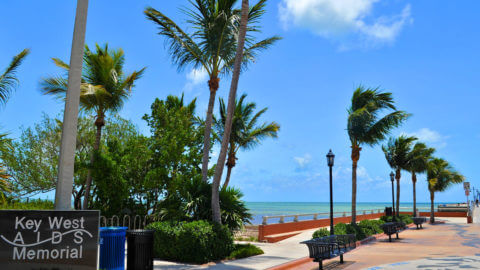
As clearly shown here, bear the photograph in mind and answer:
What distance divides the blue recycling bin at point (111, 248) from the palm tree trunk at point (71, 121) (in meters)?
2.04

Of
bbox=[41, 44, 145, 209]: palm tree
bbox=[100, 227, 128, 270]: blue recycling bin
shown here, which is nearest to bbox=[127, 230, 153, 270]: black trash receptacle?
bbox=[100, 227, 128, 270]: blue recycling bin

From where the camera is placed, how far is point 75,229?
6297 mm

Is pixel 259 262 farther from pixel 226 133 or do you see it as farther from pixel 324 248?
pixel 226 133

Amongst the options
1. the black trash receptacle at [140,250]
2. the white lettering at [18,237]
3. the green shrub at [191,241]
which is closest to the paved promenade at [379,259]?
the green shrub at [191,241]

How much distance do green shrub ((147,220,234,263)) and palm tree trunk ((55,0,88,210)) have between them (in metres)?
5.00

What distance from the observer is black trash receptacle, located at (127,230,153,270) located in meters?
8.79

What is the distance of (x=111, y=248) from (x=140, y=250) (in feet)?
2.15

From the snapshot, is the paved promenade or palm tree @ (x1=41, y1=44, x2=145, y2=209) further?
palm tree @ (x1=41, y1=44, x2=145, y2=209)

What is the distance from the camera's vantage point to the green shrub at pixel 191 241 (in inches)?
438

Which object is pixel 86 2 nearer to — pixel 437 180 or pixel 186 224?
pixel 186 224

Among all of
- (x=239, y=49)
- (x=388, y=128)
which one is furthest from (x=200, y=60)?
(x=388, y=128)

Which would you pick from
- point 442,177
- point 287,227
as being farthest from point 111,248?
point 442,177

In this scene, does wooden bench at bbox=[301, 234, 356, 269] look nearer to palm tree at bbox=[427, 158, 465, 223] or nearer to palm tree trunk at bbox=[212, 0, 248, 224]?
palm tree trunk at bbox=[212, 0, 248, 224]

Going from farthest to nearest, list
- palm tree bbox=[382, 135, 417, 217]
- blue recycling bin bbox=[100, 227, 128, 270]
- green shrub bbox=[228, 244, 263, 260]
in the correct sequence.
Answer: palm tree bbox=[382, 135, 417, 217] → green shrub bbox=[228, 244, 263, 260] → blue recycling bin bbox=[100, 227, 128, 270]
